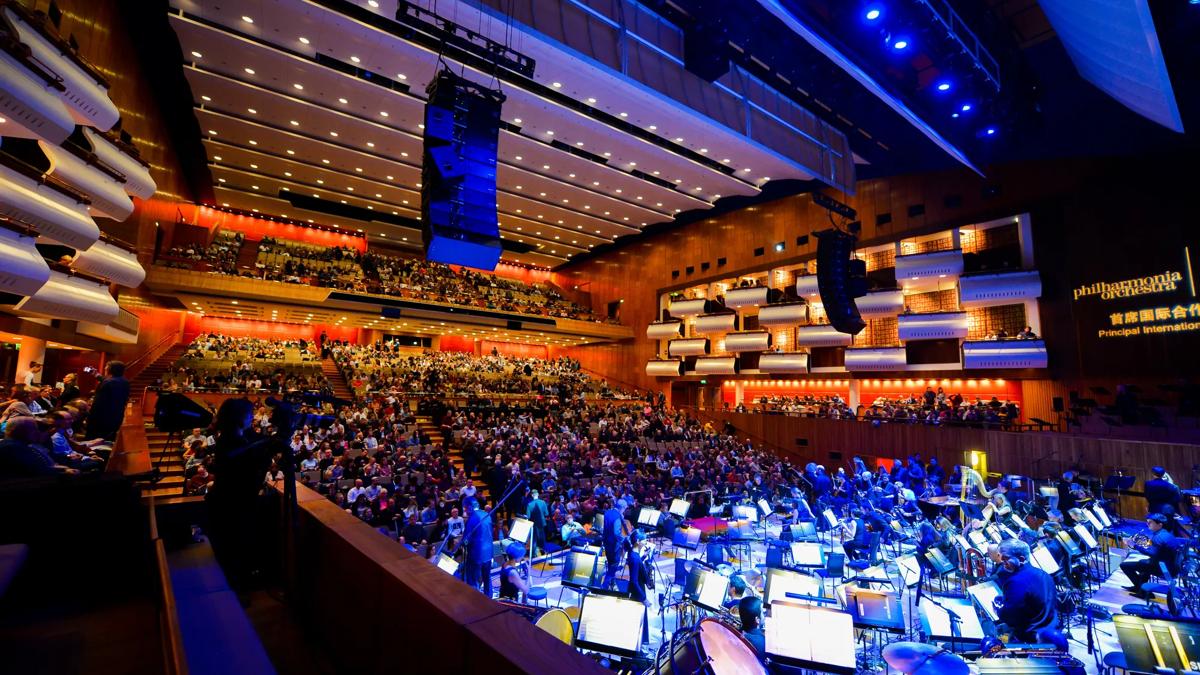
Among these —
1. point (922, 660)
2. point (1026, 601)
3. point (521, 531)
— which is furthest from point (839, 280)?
point (922, 660)

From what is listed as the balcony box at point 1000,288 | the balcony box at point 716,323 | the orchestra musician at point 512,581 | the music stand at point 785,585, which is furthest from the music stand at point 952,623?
the balcony box at point 716,323

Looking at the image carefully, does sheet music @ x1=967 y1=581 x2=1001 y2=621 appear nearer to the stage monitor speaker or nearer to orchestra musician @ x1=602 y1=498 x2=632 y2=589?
orchestra musician @ x1=602 y1=498 x2=632 y2=589

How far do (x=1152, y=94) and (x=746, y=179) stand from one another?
12.2 metres

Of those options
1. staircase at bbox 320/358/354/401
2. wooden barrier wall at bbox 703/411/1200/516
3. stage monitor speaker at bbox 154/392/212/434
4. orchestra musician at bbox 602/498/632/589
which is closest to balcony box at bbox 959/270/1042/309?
wooden barrier wall at bbox 703/411/1200/516

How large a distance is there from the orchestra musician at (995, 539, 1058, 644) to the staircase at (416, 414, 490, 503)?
9.72 meters

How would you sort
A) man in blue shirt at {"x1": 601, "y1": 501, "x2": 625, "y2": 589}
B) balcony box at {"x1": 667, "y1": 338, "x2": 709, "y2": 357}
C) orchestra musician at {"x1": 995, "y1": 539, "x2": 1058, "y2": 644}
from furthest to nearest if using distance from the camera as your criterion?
balcony box at {"x1": 667, "y1": 338, "x2": 709, "y2": 357}
man in blue shirt at {"x1": 601, "y1": 501, "x2": 625, "y2": 589}
orchestra musician at {"x1": 995, "y1": 539, "x2": 1058, "y2": 644}

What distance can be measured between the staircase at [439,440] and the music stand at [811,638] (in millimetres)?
9313

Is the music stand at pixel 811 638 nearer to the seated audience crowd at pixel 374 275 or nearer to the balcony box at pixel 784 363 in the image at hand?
the balcony box at pixel 784 363

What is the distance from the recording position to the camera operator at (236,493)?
269cm

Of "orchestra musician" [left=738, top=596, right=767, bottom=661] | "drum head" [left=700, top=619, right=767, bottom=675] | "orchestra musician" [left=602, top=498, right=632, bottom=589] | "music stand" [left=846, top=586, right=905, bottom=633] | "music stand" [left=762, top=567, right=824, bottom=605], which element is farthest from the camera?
"orchestra musician" [left=602, top=498, right=632, bottom=589]

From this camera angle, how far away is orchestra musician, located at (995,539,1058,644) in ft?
13.8

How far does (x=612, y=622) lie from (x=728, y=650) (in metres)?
1.99

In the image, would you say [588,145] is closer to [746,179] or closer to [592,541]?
[746,179]

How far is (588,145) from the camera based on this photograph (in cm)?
1809
